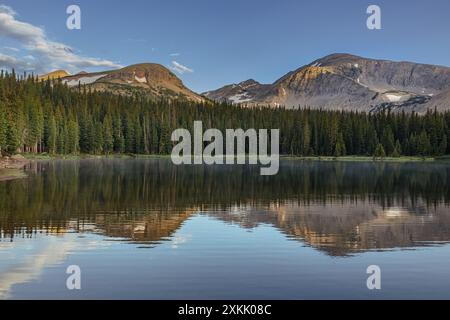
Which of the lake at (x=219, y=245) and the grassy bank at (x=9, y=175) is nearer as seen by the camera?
the lake at (x=219, y=245)

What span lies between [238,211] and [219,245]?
14.8 m

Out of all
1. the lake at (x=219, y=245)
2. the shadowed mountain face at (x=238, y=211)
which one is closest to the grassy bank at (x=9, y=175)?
the shadowed mountain face at (x=238, y=211)

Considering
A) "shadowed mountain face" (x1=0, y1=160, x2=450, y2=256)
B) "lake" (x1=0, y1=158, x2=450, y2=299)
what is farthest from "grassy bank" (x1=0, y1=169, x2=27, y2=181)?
"lake" (x1=0, y1=158, x2=450, y2=299)

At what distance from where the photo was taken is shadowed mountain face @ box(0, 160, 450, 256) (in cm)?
3253

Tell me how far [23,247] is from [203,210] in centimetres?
1952

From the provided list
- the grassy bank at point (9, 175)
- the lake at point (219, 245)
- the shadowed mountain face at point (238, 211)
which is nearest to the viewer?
the lake at point (219, 245)

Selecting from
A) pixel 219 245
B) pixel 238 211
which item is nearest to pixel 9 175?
pixel 238 211

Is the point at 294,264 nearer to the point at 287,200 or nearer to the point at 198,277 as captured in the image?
the point at 198,277

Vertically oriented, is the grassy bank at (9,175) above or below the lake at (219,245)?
above

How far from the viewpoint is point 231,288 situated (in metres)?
20.3

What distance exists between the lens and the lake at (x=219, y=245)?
20.4 meters

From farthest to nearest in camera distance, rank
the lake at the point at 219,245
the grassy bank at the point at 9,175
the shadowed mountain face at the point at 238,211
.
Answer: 1. the grassy bank at the point at 9,175
2. the shadowed mountain face at the point at 238,211
3. the lake at the point at 219,245

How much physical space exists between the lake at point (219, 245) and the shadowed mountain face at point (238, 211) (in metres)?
0.11

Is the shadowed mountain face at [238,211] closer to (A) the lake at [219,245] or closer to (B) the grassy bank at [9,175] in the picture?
(A) the lake at [219,245]
